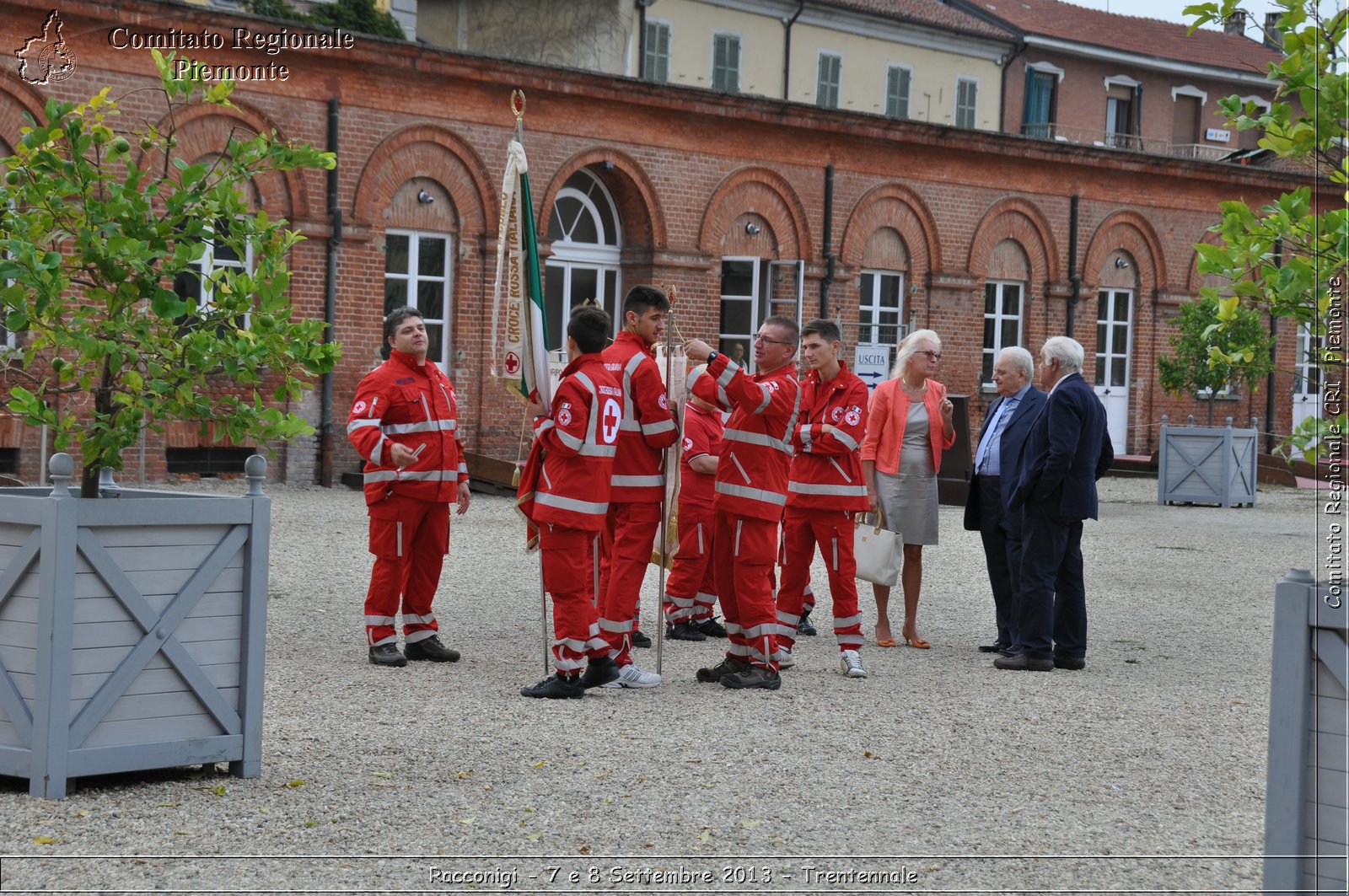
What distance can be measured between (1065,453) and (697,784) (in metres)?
3.79

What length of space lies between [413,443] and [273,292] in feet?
8.99

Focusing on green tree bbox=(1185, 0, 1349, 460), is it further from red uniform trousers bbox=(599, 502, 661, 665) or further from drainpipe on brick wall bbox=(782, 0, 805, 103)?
drainpipe on brick wall bbox=(782, 0, 805, 103)

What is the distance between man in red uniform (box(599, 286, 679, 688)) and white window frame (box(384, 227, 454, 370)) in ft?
44.7

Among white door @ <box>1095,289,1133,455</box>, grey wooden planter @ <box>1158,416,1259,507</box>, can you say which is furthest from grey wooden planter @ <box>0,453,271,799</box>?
white door @ <box>1095,289,1133,455</box>

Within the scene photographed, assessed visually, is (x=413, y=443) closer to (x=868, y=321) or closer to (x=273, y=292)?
(x=273, y=292)

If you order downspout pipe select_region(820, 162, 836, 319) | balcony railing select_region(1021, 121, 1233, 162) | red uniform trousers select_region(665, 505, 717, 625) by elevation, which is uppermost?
balcony railing select_region(1021, 121, 1233, 162)

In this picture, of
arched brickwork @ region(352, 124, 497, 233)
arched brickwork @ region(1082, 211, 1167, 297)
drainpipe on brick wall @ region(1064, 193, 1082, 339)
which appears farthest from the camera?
arched brickwork @ region(1082, 211, 1167, 297)

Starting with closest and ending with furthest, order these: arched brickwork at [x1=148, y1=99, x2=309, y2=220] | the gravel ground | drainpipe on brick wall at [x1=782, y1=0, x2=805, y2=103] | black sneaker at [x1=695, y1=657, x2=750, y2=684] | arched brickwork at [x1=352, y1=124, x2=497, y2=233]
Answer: the gravel ground → black sneaker at [x1=695, y1=657, x2=750, y2=684] → arched brickwork at [x1=148, y1=99, x2=309, y2=220] → arched brickwork at [x1=352, y1=124, x2=497, y2=233] → drainpipe on brick wall at [x1=782, y1=0, x2=805, y2=103]

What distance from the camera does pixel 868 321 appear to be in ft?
88.8

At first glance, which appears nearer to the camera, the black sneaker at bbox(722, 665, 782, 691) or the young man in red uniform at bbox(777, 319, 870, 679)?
the black sneaker at bbox(722, 665, 782, 691)

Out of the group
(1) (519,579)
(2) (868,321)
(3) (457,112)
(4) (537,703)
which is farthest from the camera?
(2) (868,321)

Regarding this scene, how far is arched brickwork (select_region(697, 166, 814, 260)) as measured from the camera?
24344 mm

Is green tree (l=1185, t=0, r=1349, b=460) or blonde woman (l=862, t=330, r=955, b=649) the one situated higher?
green tree (l=1185, t=0, r=1349, b=460)

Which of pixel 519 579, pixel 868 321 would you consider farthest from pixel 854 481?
pixel 868 321
